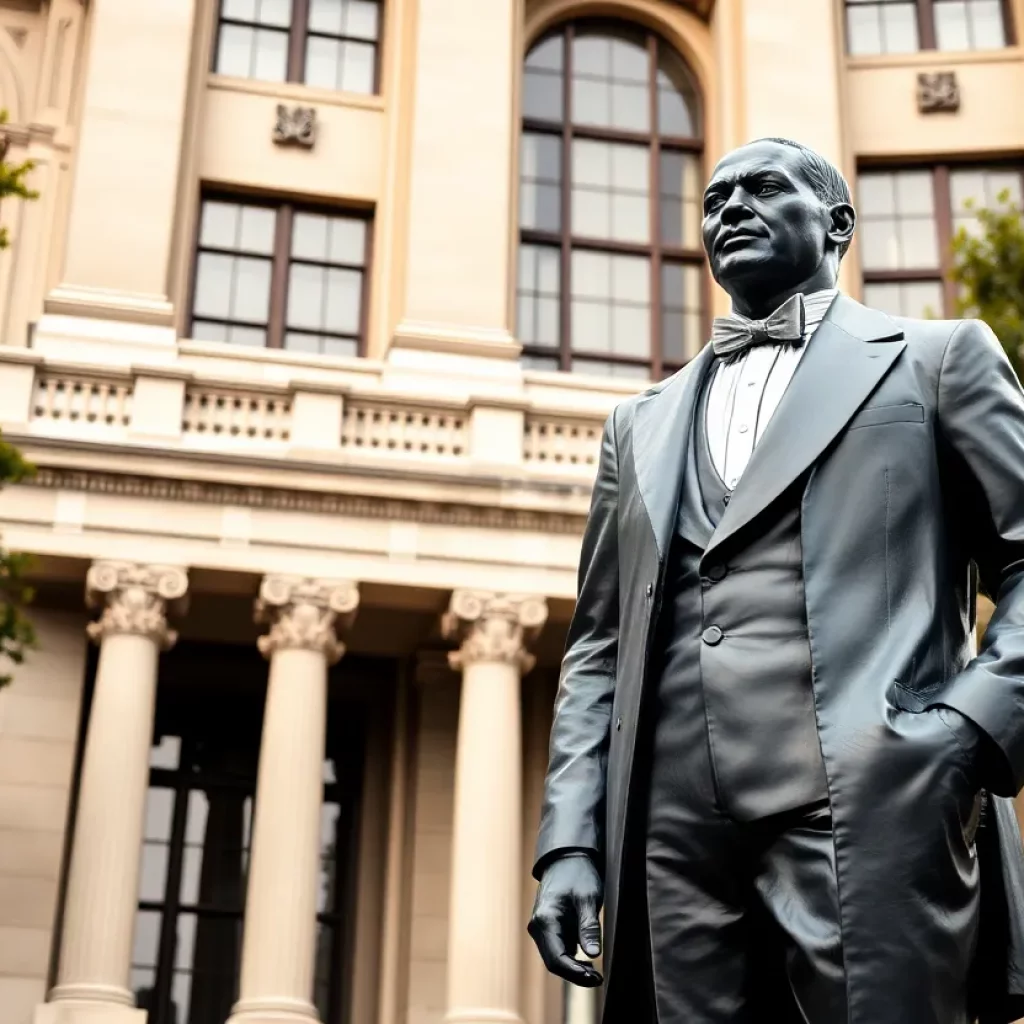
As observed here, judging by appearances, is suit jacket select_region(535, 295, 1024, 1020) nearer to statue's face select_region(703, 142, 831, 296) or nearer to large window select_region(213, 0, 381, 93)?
statue's face select_region(703, 142, 831, 296)

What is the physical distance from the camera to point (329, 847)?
23.0 metres

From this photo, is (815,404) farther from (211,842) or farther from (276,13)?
(276,13)

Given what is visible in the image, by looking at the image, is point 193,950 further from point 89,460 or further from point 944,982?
point 944,982

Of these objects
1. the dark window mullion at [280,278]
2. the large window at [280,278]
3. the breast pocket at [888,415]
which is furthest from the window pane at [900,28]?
the breast pocket at [888,415]

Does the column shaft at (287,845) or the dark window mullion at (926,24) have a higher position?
the dark window mullion at (926,24)

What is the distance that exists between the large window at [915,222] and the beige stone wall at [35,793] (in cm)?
1225

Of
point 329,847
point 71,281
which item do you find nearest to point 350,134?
point 71,281

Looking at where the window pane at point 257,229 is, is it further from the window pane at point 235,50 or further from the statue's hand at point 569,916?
the statue's hand at point 569,916

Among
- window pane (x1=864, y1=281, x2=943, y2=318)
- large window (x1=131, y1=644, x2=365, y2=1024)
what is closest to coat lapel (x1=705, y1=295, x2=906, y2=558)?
large window (x1=131, y1=644, x2=365, y2=1024)

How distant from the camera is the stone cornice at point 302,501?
66.7ft

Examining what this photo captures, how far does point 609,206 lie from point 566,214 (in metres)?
0.73

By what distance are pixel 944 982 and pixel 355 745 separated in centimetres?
2091

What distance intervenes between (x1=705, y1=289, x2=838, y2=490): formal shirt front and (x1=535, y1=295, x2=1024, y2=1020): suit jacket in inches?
2.0

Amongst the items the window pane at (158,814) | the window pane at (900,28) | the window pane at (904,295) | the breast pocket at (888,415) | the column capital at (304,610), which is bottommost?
the breast pocket at (888,415)
